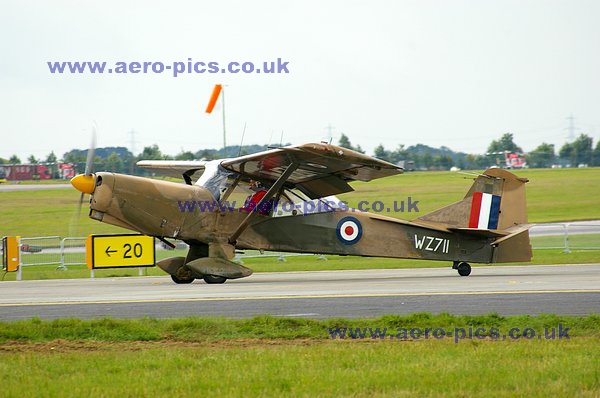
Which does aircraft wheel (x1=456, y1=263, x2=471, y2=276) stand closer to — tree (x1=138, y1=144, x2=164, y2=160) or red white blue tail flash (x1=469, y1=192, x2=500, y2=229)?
red white blue tail flash (x1=469, y1=192, x2=500, y2=229)

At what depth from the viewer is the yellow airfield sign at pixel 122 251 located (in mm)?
22234

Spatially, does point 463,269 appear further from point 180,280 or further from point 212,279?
point 180,280

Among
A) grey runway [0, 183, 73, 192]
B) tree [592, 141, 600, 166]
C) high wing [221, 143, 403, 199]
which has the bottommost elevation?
high wing [221, 143, 403, 199]

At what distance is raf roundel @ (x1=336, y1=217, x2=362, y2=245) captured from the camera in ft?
60.4

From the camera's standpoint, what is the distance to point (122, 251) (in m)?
22.4

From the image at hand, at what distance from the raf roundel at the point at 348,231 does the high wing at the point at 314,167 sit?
26.3 inches

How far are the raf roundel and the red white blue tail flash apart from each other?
2.65 metres

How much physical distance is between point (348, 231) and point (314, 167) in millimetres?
2071

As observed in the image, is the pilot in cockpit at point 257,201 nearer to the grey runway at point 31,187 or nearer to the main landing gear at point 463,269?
the main landing gear at point 463,269

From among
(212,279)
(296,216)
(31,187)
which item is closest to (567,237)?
(296,216)

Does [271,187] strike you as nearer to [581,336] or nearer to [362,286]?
[362,286]

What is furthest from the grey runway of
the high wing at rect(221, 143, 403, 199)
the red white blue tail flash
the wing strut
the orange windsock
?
the red white blue tail flash

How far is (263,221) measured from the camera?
17.8m

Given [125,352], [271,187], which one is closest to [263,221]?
[271,187]
